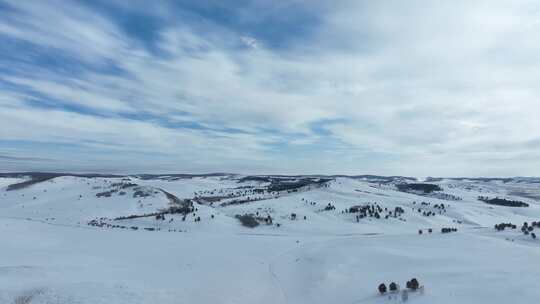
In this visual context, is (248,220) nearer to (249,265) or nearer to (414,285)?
(249,265)

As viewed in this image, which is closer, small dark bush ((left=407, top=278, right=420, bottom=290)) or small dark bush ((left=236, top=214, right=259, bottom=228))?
small dark bush ((left=407, top=278, right=420, bottom=290))

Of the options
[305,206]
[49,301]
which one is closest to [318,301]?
[49,301]

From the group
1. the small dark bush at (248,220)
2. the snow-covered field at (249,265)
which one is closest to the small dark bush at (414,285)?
the snow-covered field at (249,265)

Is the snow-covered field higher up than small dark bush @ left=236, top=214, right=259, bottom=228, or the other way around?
the snow-covered field

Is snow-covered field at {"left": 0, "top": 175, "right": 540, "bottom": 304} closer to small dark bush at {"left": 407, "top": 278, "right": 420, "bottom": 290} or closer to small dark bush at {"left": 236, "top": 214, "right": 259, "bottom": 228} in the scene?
small dark bush at {"left": 407, "top": 278, "right": 420, "bottom": 290}

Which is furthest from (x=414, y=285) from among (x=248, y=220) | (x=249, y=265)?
(x=248, y=220)

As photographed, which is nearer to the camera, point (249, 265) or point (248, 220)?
point (249, 265)

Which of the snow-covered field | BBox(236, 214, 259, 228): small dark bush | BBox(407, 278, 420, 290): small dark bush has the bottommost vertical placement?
BBox(236, 214, 259, 228): small dark bush

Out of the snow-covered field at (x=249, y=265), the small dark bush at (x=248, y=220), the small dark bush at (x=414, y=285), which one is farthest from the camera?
the small dark bush at (x=248, y=220)

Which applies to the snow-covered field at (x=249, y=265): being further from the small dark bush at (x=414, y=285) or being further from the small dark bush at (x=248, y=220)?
the small dark bush at (x=248, y=220)

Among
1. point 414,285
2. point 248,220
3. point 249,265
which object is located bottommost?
point 248,220

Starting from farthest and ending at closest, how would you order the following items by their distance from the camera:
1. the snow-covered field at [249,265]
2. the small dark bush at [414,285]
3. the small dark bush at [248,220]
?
the small dark bush at [248,220]
the snow-covered field at [249,265]
the small dark bush at [414,285]

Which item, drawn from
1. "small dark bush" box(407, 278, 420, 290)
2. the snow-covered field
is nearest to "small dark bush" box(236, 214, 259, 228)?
the snow-covered field
